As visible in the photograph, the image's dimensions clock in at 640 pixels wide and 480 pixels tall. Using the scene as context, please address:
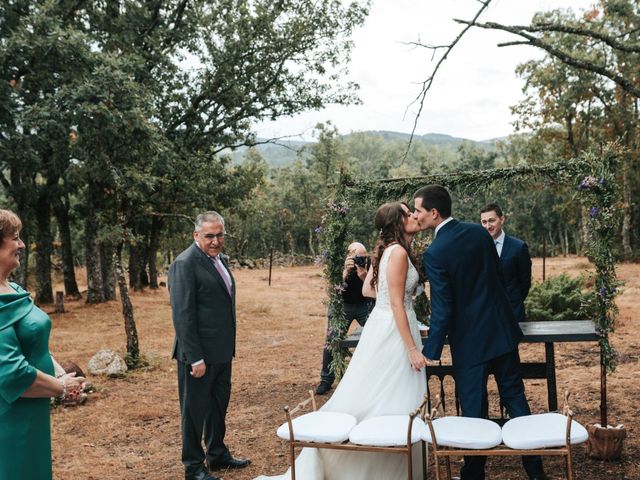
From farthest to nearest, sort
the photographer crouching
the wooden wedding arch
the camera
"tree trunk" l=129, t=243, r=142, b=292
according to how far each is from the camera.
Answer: "tree trunk" l=129, t=243, r=142, b=292
the photographer crouching
the camera
the wooden wedding arch

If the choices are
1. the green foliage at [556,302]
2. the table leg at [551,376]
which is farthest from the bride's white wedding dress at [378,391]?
the green foliage at [556,302]

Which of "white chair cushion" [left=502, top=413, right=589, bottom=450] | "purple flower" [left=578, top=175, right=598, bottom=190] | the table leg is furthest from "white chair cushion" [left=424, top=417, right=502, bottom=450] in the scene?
"purple flower" [left=578, top=175, right=598, bottom=190]

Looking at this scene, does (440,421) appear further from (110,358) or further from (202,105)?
(202,105)

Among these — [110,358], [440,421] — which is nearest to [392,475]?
[440,421]

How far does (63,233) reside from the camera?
21.3m

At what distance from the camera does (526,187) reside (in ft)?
21.7

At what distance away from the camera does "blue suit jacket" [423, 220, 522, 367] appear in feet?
13.4

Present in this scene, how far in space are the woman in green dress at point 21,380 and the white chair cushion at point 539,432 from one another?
99.8 inches

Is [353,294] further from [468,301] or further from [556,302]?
[556,302]

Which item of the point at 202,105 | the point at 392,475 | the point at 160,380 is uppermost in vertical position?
the point at 202,105

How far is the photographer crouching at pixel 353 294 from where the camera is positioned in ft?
22.3

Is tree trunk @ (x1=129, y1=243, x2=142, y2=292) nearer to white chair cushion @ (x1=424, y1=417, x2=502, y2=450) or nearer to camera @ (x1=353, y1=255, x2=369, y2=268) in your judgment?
camera @ (x1=353, y1=255, x2=369, y2=268)

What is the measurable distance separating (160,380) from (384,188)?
17.3 feet

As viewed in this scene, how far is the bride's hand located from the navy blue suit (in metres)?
0.08
